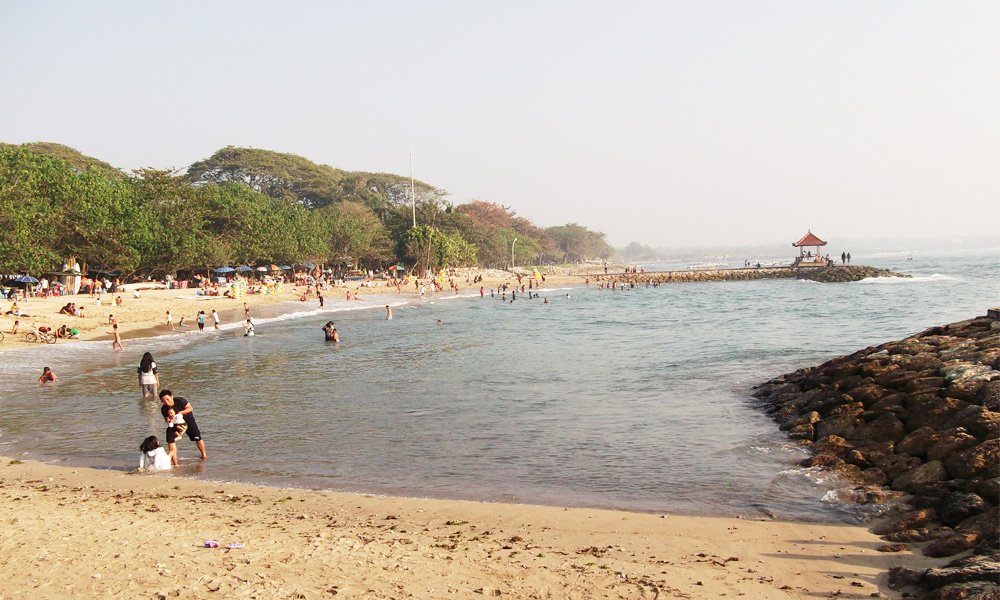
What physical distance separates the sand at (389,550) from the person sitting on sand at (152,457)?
3.24 feet

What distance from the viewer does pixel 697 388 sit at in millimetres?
16266

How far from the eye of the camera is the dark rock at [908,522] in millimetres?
6852

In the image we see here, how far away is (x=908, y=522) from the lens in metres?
6.90

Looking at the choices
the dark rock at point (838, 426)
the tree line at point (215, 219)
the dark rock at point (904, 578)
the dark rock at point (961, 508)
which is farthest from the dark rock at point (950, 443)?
the tree line at point (215, 219)

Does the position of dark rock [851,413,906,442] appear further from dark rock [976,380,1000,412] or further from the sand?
the sand

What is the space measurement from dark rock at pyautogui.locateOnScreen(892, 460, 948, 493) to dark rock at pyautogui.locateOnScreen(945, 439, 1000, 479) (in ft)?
0.39

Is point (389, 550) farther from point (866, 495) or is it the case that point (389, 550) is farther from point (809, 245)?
point (809, 245)

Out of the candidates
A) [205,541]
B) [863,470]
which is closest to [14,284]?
[205,541]

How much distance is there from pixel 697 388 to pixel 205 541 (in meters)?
12.6

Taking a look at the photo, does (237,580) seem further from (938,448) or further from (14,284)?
(14,284)

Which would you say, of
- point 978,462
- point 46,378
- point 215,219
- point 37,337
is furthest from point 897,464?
point 215,219

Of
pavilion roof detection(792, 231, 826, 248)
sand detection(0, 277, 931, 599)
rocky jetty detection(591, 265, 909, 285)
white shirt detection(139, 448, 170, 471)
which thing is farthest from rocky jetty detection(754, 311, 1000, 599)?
pavilion roof detection(792, 231, 826, 248)

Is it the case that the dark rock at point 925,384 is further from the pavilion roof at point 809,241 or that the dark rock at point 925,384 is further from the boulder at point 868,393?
the pavilion roof at point 809,241

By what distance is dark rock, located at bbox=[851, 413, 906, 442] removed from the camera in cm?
976
